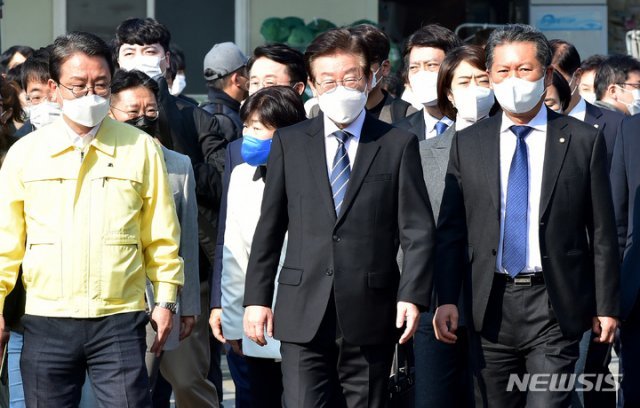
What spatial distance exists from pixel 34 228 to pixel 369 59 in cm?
164

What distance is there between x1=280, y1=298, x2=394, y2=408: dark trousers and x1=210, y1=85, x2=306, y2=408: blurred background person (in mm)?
653

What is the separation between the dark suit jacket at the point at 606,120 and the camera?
301 inches

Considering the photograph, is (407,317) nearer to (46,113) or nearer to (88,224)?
(88,224)

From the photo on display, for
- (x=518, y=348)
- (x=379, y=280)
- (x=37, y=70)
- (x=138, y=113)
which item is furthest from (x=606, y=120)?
(x=37, y=70)

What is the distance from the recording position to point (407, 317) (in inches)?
222

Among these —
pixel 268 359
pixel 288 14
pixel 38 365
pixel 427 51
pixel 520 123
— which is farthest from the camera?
pixel 288 14

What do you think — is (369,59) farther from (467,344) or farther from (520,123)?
(467,344)

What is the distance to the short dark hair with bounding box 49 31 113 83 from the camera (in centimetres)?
580

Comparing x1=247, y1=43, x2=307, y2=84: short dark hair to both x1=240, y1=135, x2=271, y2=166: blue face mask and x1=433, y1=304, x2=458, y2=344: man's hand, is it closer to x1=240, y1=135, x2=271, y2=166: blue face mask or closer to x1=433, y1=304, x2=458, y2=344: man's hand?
x1=240, y1=135, x2=271, y2=166: blue face mask

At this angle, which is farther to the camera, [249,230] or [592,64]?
[592,64]

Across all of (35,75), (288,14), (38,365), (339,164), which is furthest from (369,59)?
(288,14)

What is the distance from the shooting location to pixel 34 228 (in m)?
5.70

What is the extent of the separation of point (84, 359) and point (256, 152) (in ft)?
4.90

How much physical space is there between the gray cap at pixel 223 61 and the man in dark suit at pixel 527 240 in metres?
3.67
